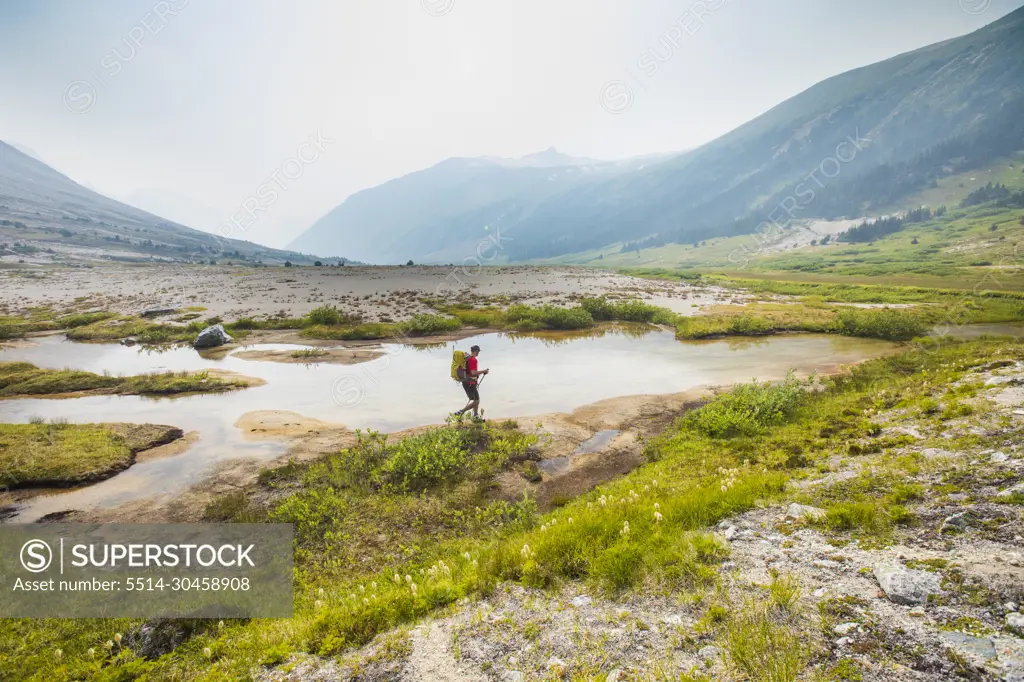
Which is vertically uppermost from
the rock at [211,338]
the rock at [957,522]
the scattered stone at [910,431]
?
the rock at [211,338]

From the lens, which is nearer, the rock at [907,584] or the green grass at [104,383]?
the rock at [907,584]

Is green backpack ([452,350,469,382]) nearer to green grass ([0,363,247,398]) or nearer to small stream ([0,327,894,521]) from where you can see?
small stream ([0,327,894,521])

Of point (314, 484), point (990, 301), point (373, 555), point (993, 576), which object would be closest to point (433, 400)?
point (314, 484)

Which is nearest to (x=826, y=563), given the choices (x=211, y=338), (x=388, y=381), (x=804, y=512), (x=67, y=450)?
(x=804, y=512)

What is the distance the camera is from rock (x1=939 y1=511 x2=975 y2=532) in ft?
21.2

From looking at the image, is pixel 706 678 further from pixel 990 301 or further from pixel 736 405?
pixel 990 301

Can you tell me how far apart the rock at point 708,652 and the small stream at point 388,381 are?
1379 centimetres

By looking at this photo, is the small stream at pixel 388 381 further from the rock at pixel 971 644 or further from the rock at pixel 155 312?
the rock at pixel 971 644

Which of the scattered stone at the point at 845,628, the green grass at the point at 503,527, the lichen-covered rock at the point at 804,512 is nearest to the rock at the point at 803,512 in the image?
the lichen-covered rock at the point at 804,512

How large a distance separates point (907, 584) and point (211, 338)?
136 ft

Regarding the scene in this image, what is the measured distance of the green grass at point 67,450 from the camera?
12828 millimetres

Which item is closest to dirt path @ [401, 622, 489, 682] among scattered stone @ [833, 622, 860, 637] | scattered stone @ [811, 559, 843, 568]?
scattered stone @ [833, 622, 860, 637]

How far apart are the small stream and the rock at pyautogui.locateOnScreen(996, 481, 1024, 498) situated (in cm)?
1389

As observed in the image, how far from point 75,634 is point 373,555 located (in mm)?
4872
